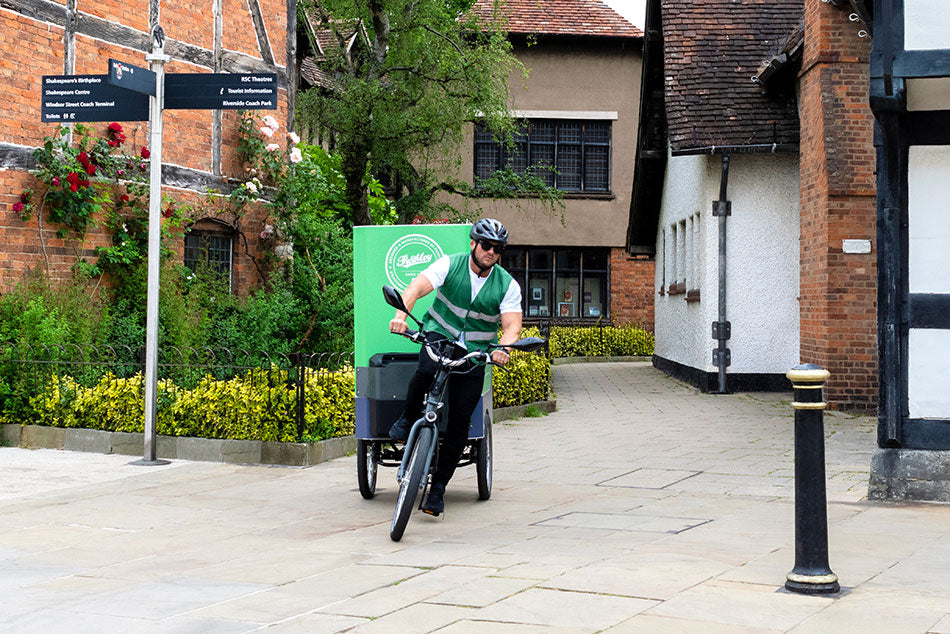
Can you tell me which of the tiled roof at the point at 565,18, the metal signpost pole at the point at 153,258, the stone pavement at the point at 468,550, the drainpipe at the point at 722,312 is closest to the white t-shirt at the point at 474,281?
the stone pavement at the point at 468,550

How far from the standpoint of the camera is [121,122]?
582 inches

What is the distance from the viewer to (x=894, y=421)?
8.24 metres

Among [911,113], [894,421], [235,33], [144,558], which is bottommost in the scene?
[144,558]

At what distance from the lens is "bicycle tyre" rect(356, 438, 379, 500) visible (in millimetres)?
7996

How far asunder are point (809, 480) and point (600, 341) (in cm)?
2687

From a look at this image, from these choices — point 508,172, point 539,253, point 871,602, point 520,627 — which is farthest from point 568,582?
point 539,253

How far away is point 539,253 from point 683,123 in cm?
1523

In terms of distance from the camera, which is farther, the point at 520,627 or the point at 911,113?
the point at 911,113

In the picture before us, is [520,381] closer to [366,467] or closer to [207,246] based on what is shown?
[207,246]

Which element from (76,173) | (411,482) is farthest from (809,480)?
(76,173)

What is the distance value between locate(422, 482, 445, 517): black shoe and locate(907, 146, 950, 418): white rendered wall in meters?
3.51

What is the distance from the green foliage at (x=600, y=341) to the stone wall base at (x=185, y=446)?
69.8 ft

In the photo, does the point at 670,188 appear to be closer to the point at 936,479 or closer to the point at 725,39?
the point at 725,39

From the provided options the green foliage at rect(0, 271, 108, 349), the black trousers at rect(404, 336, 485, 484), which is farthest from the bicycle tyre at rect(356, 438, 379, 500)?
the green foliage at rect(0, 271, 108, 349)
